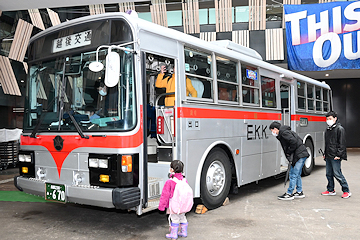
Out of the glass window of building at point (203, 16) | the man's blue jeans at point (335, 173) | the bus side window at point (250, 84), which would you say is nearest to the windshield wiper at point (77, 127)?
the bus side window at point (250, 84)

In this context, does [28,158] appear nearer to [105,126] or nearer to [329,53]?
[105,126]

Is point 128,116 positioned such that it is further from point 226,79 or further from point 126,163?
point 226,79

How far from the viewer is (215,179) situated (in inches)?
235

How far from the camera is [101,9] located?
16.0 metres

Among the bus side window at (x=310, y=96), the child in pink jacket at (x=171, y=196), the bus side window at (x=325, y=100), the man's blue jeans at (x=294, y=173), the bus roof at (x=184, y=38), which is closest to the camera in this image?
the child in pink jacket at (x=171, y=196)

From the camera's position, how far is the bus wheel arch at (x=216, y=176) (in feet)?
18.6

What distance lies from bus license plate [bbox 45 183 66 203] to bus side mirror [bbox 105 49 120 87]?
167 cm

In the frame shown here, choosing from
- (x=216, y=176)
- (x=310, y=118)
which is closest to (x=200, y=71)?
(x=216, y=176)

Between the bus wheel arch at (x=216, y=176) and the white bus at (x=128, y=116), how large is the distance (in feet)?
0.06

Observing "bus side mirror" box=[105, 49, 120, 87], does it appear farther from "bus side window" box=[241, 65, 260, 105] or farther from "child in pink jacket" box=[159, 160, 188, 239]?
"bus side window" box=[241, 65, 260, 105]

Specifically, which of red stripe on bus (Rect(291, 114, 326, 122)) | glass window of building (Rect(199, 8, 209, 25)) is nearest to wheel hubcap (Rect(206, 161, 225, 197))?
red stripe on bus (Rect(291, 114, 326, 122))

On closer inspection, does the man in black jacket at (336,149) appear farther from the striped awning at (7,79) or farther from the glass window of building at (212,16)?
the striped awning at (7,79)

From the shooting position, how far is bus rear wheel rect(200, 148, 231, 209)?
568cm

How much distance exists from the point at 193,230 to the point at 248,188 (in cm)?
366
